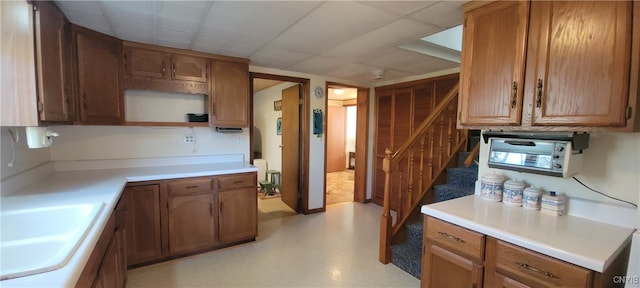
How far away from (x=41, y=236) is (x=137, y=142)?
168 cm

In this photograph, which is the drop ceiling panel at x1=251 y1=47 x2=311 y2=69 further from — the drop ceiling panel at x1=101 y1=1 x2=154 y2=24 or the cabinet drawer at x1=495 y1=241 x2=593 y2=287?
the cabinet drawer at x1=495 y1=241 x2=593 y2=287

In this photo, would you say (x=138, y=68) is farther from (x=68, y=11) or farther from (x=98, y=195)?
(x=98, y=195)

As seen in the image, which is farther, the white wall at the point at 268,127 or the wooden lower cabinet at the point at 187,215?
the white wall at the point at 268,127

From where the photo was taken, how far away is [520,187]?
69.2 inches

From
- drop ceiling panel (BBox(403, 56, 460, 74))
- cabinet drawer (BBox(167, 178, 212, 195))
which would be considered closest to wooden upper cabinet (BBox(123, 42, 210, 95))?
cabinet drawer (BBox(167, 178, 212, 195))

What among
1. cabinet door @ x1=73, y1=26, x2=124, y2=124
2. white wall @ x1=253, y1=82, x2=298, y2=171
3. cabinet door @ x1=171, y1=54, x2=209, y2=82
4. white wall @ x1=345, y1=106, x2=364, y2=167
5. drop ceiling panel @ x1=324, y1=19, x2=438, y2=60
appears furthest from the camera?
white wall @ x1=345, y1=106, x2=364, y2=167

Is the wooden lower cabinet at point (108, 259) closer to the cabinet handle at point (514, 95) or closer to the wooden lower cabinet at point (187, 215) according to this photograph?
the wooden lower cabinet at point (187, 215)

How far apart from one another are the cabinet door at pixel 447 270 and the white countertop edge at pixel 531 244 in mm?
218

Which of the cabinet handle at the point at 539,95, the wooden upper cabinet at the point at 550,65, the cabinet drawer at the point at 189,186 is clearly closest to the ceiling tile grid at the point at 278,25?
the wooden upper cabinet at the point at 550,65

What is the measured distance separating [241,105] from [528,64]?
8.44 feet

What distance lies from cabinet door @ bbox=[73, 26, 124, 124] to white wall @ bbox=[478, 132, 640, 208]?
3.50 metres

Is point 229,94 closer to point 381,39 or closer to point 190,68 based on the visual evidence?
point 190,68

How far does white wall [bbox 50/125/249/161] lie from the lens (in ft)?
8.32

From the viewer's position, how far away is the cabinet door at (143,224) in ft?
7.76
